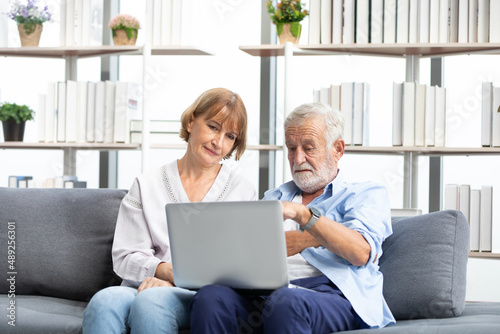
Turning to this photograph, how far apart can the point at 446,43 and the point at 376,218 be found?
4.75 ft

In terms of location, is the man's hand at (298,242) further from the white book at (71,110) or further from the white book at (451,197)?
the white book at (71,110)

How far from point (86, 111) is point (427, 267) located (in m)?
2.09

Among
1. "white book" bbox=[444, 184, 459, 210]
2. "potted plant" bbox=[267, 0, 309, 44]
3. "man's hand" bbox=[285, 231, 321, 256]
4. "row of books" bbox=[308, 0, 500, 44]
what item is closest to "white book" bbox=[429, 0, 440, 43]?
"row of books" bbox=[308, 0, 500, 44]

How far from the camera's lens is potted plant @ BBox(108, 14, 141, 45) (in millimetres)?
3346

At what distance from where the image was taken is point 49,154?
12.8 ft

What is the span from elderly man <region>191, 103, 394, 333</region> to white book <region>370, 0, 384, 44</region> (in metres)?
1.11

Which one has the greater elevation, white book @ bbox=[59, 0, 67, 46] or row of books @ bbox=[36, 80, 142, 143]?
white book @ bbox=[59, 0, 67, 46]

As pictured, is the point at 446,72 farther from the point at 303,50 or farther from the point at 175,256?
the point at 175,256

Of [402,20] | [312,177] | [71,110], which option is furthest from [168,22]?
[312,177]

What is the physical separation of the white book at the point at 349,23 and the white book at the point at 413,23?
26 cm

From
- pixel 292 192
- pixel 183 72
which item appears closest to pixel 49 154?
pixel 183 72

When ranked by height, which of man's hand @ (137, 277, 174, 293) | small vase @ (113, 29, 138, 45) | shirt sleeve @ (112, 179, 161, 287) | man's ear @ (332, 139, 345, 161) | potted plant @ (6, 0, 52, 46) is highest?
potted plant @ (6, 0, 52, 46)

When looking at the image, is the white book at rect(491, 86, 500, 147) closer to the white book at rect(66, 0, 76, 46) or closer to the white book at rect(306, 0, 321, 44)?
the white book at rect(306, 0, 321, 44)

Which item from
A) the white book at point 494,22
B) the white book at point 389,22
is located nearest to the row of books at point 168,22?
the white book at point 389,22
